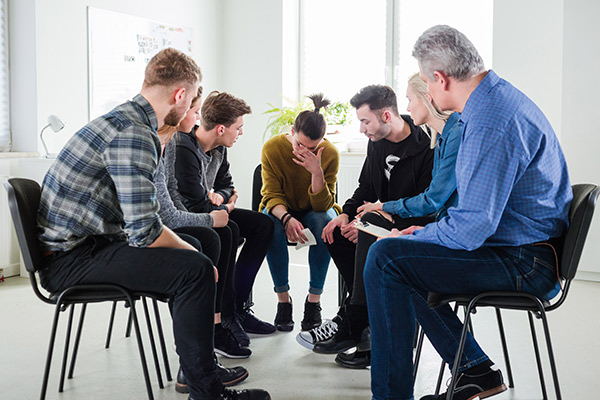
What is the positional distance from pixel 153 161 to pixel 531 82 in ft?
10.9

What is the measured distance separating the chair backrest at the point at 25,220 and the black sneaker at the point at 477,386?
123 centimetres

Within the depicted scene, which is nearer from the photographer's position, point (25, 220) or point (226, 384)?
point (25, 220)

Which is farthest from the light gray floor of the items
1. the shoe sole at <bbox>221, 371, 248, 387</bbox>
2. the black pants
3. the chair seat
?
the chair seat

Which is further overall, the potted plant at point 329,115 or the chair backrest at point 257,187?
the potted plant at point 329,115

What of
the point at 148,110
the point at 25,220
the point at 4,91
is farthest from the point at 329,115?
the point at 25,220

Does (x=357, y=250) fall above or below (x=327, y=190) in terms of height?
below

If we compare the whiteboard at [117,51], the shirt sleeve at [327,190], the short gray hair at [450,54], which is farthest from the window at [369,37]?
the short gray hair at [450,54]

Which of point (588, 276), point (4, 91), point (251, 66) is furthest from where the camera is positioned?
point (251, 66)

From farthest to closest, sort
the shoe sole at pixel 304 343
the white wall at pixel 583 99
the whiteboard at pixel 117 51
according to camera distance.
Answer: the whiteboard at pixel 117 51 < the white wall at pixel 583 99 < the shoe sole at pixel 304 343

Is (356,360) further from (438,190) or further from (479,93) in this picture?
(479,93)

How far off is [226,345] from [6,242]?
2200 millimetres

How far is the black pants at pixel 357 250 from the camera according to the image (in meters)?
2.25

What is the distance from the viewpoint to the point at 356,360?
234 cm

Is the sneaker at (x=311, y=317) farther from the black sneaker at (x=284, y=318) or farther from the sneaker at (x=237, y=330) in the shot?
the sneaker at (x=237, y=330)
